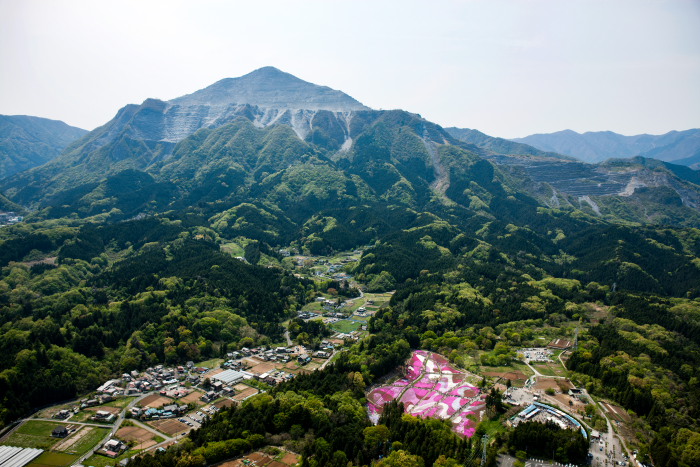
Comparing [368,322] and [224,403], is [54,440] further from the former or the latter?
[368,322]

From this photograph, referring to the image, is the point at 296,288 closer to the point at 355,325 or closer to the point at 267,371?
the point at 355,325

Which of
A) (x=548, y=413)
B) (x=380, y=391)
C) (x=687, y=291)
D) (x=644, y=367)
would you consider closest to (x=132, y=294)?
(x=380, y=391)

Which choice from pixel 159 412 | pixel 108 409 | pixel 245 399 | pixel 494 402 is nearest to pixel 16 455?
pixel 108 409

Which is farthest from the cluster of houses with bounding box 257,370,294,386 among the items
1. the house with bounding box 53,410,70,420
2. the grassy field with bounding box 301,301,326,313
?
the grassy field with bounding box 301,301,326,313

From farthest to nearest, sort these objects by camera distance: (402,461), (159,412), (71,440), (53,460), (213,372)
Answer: (213,372), (159,412), (71,440), (53,460), (402,461)

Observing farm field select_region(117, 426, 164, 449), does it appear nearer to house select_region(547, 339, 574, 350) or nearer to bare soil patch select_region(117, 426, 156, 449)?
bare soil patch select_region(117, 426, 156, 449)
